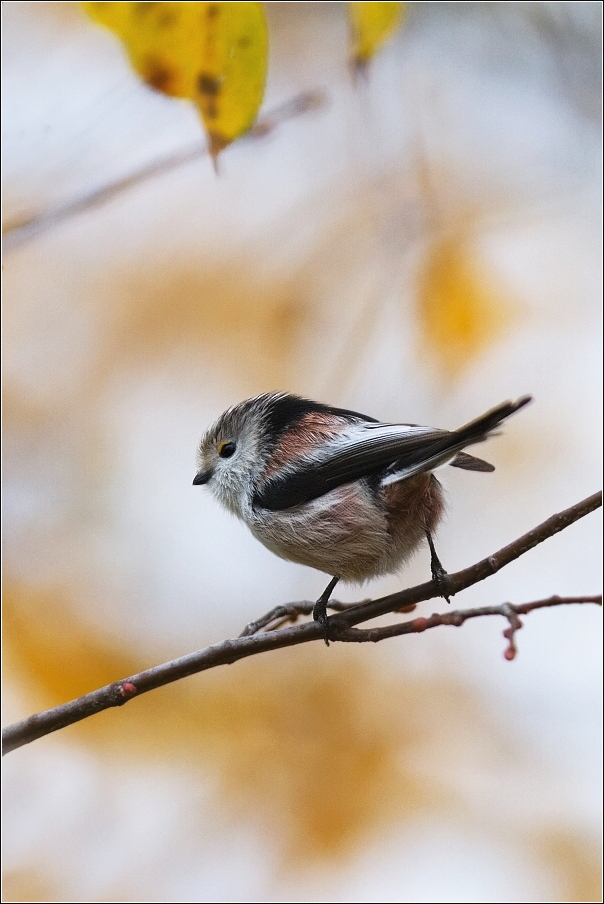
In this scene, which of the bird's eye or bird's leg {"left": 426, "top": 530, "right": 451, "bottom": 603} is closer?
bird's leg {"left": 426, "top": 530, "right": 451, "bottom": 603}

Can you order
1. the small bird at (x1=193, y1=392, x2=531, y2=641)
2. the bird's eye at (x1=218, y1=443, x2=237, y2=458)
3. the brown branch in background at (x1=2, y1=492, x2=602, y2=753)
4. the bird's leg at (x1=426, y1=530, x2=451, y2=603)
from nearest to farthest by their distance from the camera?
the brown branch in background at (x1=2, y1=492, x2=602, y2=753)
the bird's leg at (x1=426, y1=530, x2=451, y2=603)
the small bird at (x1=193, y1=392, x2=531, y2=641)
the bird's eye at (x1=218, y1=443, x2=237, y2=458)

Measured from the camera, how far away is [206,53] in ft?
3.91

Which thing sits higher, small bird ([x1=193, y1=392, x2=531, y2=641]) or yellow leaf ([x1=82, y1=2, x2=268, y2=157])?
yellow leaf ([x1=82, y1=2, x2=268, y2=157])

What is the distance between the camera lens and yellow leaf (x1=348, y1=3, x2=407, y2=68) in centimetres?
123

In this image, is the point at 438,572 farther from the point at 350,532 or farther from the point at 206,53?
the point at 206,53

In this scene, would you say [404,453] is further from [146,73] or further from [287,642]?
[146,73]

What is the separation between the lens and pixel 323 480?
4.72 ft

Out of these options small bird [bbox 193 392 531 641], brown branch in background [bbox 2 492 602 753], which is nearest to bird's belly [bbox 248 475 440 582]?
small bird [bbox 193 392 531 641]

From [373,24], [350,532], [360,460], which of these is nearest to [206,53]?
[373,24]

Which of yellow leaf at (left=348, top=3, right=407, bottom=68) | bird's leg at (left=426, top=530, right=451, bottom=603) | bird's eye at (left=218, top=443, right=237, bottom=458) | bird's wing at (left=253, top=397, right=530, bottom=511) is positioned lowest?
bird's leg at (left=426, top=530, right=451, bottom=603)

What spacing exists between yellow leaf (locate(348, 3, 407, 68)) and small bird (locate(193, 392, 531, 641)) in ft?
2.02

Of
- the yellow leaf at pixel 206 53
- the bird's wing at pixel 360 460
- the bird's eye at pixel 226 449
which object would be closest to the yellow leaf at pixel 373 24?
the yellow leaf at pixel 206 53

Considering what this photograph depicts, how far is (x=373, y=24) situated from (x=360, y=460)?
0.70 meters

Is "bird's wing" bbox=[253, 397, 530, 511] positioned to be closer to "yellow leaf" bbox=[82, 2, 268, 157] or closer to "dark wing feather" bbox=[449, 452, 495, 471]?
"dark wing feather" bbox=[449, 452, 495, 471]
